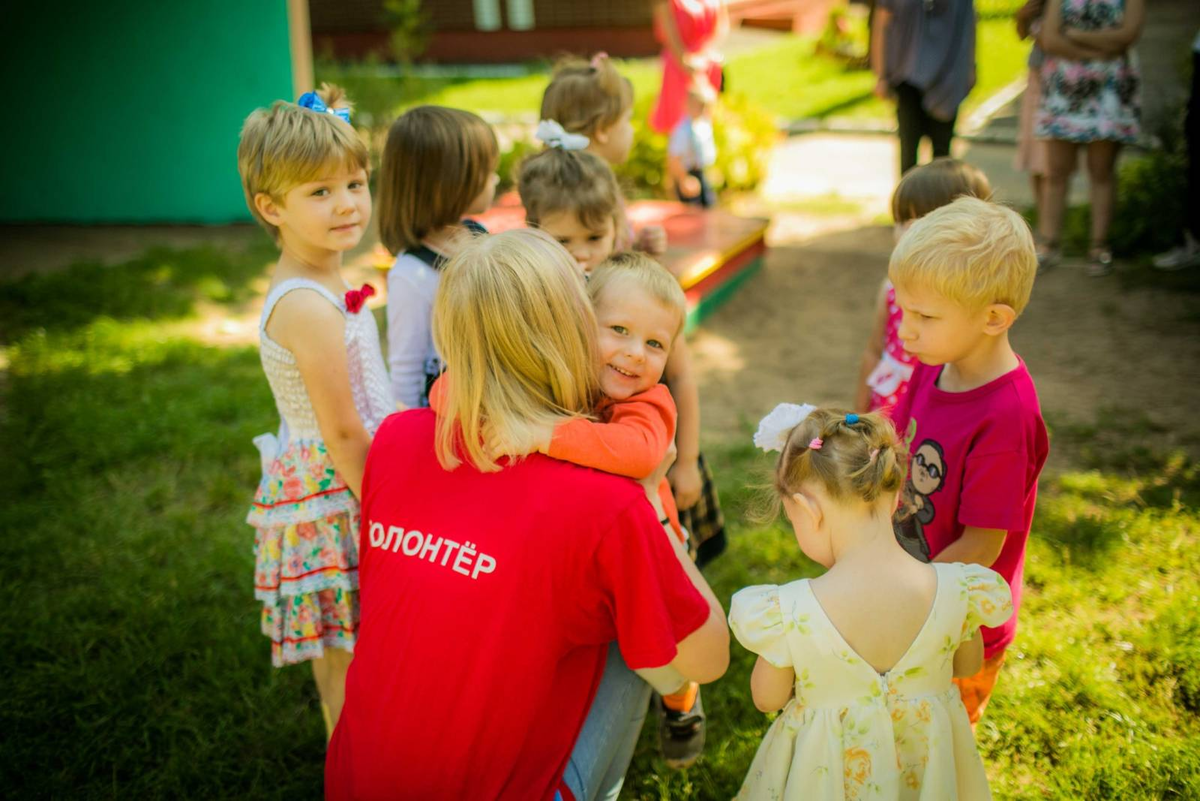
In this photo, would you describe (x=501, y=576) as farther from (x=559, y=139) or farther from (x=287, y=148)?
(x=559, y=139)

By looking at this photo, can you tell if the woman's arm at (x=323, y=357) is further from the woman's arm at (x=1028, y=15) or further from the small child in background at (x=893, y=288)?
the woman's arm at (x=1028, y=15)

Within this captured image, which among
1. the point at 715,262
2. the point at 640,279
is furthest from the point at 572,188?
the point at 715,262

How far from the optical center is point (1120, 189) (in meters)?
6.44

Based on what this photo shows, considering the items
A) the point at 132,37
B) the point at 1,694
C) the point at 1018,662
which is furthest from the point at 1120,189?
the point at 132,37

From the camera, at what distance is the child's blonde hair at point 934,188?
253 cm

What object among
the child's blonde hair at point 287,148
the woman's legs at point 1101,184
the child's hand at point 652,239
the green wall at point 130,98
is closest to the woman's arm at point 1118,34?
the woman's legs at point 1101,184

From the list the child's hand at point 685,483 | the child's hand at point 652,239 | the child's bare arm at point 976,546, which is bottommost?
the child's hand at point 685,483

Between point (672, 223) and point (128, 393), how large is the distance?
11.3 ft

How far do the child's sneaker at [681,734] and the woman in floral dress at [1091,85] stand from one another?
186 inches

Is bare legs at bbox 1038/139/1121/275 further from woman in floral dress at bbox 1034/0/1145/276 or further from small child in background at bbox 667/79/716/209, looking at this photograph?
small child in background at bbox 667/79/716/209

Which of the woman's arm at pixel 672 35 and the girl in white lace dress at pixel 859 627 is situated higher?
the woman's arm at pixel 672 35

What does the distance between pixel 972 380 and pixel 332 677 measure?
5.74 feet

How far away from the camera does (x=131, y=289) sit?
19.8 ft

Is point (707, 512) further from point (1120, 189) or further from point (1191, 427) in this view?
point (1120, 189)
